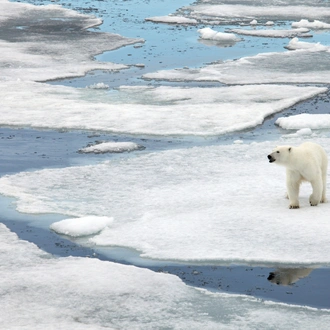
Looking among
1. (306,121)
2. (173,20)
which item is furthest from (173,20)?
(306,121)

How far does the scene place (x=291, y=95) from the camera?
12625 millimetres

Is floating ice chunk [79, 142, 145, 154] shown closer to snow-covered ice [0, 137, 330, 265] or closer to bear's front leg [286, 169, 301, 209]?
snow-covered ice [0, 137, 330, 265]

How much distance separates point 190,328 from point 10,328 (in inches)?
44.8

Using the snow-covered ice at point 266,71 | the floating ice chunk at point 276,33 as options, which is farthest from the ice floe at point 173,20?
the snow-covered ice at point 266,71

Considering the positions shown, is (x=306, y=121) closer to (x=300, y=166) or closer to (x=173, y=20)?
(x=300, y=166)

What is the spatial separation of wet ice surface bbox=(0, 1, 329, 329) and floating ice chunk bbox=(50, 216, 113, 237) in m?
0.02

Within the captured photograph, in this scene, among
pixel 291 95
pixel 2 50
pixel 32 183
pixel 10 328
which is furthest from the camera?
pixel 2 50

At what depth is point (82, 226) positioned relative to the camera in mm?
6660

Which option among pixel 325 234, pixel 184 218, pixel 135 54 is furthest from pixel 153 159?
pixel 135 54

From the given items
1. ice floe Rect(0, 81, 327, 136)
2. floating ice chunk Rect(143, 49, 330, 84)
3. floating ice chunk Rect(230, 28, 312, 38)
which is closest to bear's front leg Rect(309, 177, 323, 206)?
ice floe Rect(0, 81, 327, 136)

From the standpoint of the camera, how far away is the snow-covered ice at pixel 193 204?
6191mm

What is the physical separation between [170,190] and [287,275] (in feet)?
7.46

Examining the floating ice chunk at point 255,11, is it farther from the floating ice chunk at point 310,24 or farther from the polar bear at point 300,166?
the polar bear at point 300,166

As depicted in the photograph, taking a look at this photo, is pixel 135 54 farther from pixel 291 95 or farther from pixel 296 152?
pixel 296 152
